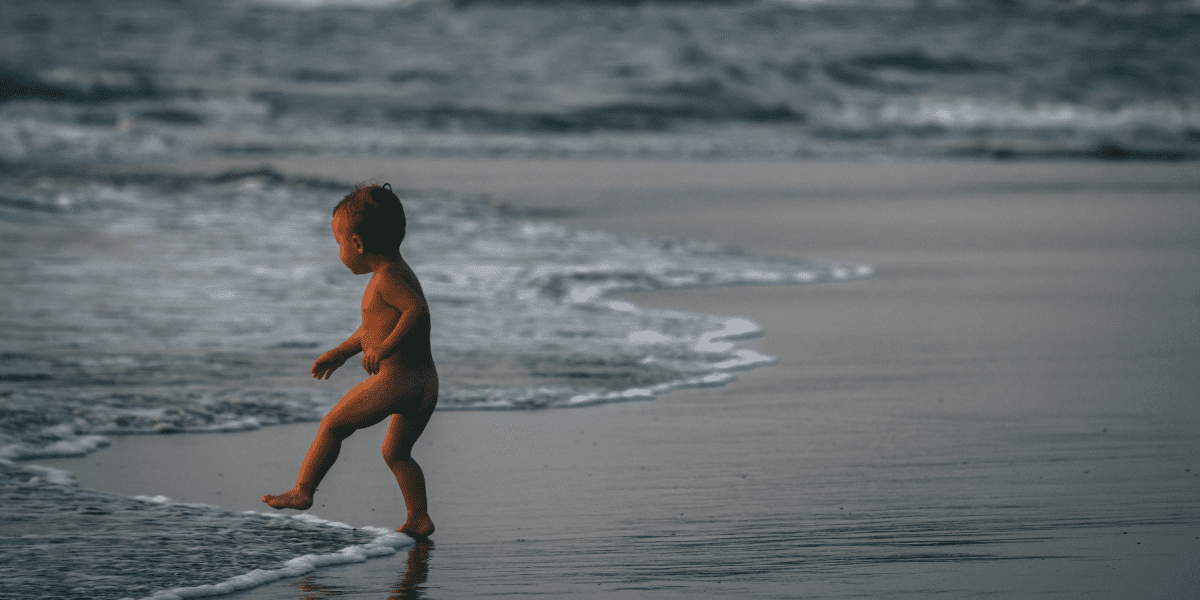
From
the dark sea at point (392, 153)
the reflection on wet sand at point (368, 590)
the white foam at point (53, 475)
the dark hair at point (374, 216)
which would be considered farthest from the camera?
the dark sea at point (392, 153)

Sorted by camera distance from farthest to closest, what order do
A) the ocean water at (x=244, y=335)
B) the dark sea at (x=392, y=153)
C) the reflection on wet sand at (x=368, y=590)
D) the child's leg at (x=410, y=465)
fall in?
the dark sea at (x=392, y=153), the ocean water at (x=244, y=335), the child's leg at (x=410, y=465), the reflection on wet sand at (x=368, y=590)

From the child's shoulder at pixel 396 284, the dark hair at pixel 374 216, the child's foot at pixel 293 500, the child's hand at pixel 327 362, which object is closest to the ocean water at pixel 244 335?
the child's foot at pixel 293 500

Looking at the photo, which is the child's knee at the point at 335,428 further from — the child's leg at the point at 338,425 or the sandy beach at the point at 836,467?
the sandy beach at the point at 836,467

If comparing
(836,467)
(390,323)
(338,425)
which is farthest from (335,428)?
(836,467)

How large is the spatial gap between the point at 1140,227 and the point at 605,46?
100ft

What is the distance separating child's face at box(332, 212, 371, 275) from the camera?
305 cm

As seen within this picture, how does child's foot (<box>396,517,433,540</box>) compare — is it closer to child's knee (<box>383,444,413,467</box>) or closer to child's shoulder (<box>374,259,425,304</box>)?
child's knee (<box>383,444,413,467</box>)

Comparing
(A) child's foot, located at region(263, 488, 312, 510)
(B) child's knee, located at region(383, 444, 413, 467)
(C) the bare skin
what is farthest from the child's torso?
(A) child's foot, located at region(263, 488, 312, 510)

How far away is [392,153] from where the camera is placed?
22.4m

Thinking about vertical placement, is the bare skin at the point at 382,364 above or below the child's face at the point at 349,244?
below

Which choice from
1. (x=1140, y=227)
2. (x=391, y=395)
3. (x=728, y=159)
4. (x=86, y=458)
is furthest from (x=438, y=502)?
(x=728, y=159)

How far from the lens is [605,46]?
4056 centimetres

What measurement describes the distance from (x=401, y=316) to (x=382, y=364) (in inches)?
5.6

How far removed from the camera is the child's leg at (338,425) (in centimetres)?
307
